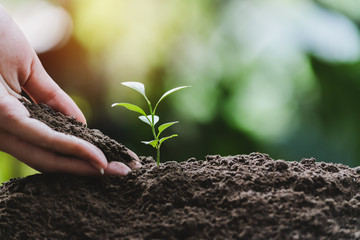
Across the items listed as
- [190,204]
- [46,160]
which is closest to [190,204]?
[190,204]

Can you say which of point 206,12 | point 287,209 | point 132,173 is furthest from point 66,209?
point 206,12

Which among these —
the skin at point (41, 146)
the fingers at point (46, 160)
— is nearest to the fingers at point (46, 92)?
the skin at point (41, 146)

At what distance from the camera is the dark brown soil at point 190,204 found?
0.72 metres

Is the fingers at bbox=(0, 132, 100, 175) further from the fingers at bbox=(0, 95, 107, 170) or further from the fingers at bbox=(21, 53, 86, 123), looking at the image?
the fingers at bbox=(21, 53, 86, 123)

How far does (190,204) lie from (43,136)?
1.27 feet

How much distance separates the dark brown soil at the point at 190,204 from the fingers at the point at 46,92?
0.99 ft

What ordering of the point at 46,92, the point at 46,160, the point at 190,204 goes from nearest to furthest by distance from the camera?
the point at 190,204 → the point at 46,160 → the point at 46,92

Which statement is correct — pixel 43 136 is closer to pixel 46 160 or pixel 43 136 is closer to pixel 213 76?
pixel 46 160

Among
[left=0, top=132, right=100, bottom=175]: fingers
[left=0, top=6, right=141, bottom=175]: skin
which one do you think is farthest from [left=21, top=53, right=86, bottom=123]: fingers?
[left=0, top=132, right=100, bottom=175]: fingers

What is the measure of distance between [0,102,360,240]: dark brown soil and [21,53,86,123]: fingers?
0.30m

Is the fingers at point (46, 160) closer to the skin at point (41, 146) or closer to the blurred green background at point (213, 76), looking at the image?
the skin at point (41, 146)

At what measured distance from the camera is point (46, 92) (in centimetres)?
118

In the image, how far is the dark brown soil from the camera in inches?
28.4

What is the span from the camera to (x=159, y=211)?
0.79m
